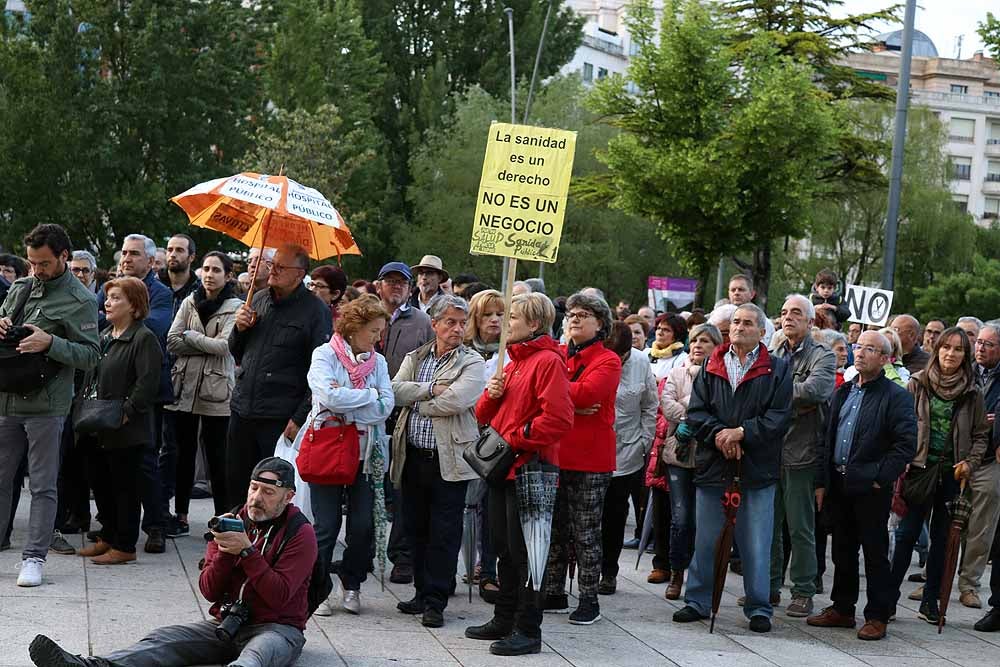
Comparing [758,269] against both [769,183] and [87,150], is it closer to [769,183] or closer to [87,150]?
[769,183]

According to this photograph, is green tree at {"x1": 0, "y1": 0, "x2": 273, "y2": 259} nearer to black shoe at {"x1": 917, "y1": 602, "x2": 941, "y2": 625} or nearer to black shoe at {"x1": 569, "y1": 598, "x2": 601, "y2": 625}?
black shoe at {"x1": 569, "y1": 598, "x2": 601, "y2": 625}

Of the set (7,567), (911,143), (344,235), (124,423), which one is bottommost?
(7,567)

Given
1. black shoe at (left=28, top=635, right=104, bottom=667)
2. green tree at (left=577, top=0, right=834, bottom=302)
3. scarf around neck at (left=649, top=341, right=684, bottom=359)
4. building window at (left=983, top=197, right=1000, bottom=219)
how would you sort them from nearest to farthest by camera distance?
black shoe at (left=28, top=635, right=104, bottom=667)
scarf around neck at (left=649, top=341, right=684, bottom=359)
green tree at (left=577, top=0, right=834, bottom=302)
building window at (left=983, top=197, right=1000, bottom=219)

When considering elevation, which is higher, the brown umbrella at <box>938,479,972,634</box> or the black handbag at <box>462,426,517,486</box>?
the black handbag at <box>462,426,517,486</box>

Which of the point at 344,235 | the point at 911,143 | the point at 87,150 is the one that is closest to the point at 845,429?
the point at 344,235

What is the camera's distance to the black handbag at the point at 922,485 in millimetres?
9375

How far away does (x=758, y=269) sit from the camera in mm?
34875

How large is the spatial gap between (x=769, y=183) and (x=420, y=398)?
20.4 meters

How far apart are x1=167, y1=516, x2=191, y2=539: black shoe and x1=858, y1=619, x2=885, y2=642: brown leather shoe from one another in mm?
4954

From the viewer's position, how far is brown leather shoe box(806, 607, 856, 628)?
898 centimetres

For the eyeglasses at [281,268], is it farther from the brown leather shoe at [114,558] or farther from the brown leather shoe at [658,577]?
the brown leather shoe at [658,577]

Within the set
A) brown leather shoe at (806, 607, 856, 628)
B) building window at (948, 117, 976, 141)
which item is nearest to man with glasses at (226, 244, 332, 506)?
brown leather shoe at (806, 607, 856, 628)

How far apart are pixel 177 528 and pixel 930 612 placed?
5466mm

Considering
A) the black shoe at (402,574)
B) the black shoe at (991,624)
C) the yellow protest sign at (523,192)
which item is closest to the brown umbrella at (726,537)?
the yellow protest sign at (523,192)
